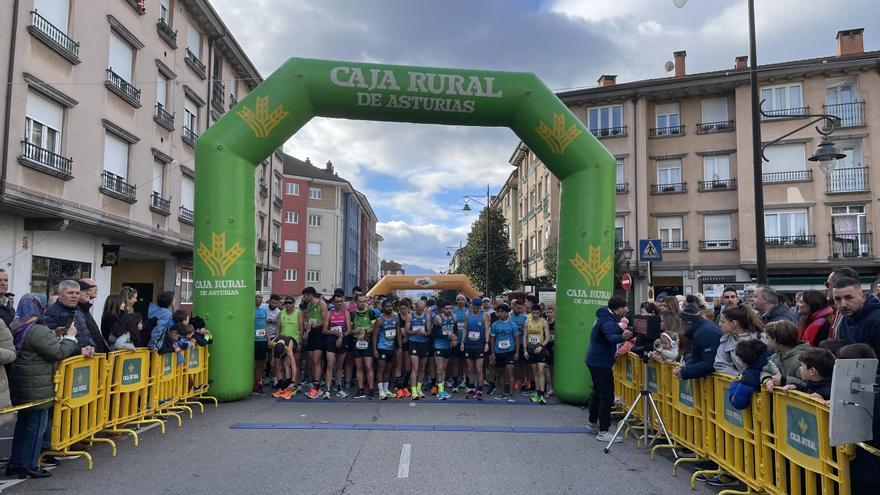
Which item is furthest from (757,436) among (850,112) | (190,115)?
(850,112)

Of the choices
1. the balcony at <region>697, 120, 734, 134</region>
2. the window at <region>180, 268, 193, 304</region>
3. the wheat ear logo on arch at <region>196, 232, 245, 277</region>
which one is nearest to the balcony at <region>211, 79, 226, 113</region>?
the window at <region>180, 268, 193, 304</region>

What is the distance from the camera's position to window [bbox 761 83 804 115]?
27984 millimetres

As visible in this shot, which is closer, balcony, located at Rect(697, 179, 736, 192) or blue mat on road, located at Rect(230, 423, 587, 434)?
blue mat on road, located at Rect(230, 423, 587, 434)

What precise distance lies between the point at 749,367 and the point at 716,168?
88.1 ft

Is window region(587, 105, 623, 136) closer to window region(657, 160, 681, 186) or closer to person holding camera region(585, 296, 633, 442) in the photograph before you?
window region(657, 160, 681, 186)

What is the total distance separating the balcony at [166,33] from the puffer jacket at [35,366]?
1674cm

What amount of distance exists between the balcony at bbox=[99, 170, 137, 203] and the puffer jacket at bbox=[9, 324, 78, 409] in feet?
38.4

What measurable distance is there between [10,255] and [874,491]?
15685mm

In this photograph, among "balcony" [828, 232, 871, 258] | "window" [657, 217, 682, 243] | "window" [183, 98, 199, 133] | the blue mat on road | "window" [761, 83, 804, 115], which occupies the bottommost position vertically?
the blue mat on road

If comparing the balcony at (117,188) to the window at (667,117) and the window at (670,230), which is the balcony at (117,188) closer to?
the window at (670,230)

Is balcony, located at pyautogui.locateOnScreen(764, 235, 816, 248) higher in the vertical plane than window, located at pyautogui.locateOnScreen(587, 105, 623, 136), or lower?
lower

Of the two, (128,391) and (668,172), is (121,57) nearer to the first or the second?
(128,391)

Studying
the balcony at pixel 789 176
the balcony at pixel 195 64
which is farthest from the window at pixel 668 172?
the balcony at pixel 195 64

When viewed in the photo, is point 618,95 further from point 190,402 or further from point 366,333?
point 190,402
